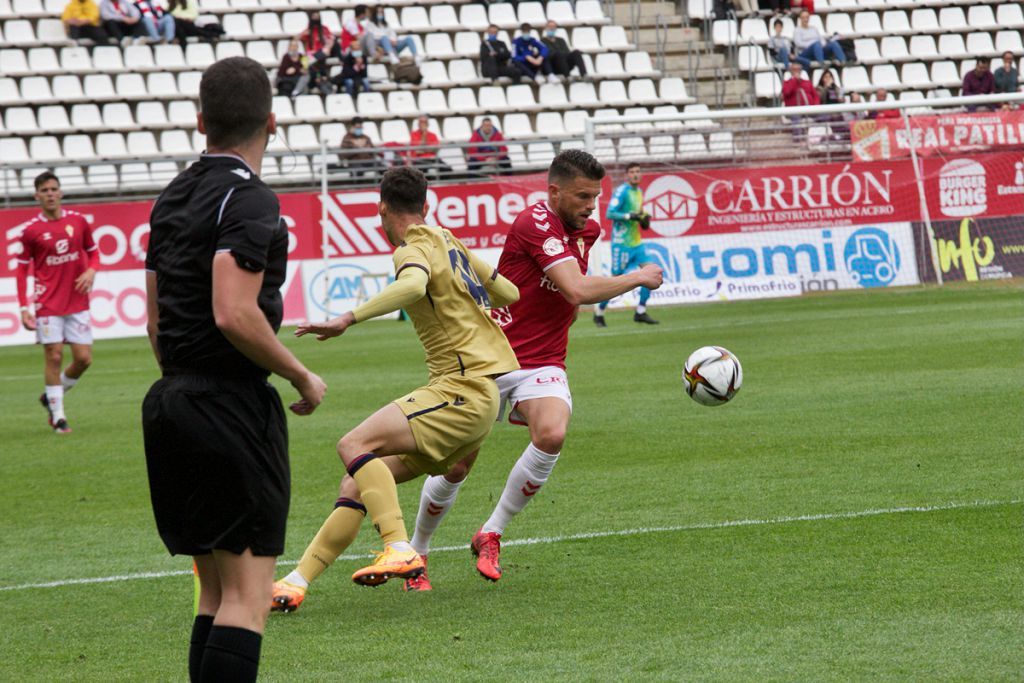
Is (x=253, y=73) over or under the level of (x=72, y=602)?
over

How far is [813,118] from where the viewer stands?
24344 mm

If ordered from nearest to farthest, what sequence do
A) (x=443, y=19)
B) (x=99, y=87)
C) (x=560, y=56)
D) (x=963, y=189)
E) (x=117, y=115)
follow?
(x=963, y=189) < (x=117, y=115) < (x=99, y=87) < (x=560, y=56) < (x=443, y=19)

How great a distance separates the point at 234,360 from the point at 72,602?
289 cm

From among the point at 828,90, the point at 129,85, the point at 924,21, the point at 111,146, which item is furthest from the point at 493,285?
the point at 924,21

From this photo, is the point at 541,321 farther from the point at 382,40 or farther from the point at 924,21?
the point at 924,21

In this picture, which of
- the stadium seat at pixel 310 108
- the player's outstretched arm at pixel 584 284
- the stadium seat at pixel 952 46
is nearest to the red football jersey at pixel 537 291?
the player's outstretched arm at pixel 584 284

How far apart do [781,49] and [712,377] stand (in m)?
21.9

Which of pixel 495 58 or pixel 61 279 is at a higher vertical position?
pixel 495 58

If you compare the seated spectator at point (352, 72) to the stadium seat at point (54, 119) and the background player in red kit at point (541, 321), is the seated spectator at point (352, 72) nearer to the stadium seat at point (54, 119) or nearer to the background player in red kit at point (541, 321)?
the stadium seat at point (54, 119)

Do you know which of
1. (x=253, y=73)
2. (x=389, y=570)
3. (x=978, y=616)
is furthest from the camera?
(x=389, y=570)

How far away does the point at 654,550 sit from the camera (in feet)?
21.5

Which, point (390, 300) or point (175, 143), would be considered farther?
point (175, 143)

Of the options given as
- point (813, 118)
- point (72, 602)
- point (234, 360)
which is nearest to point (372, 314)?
point (234, 360)

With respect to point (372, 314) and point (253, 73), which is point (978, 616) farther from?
point (253, 73)
